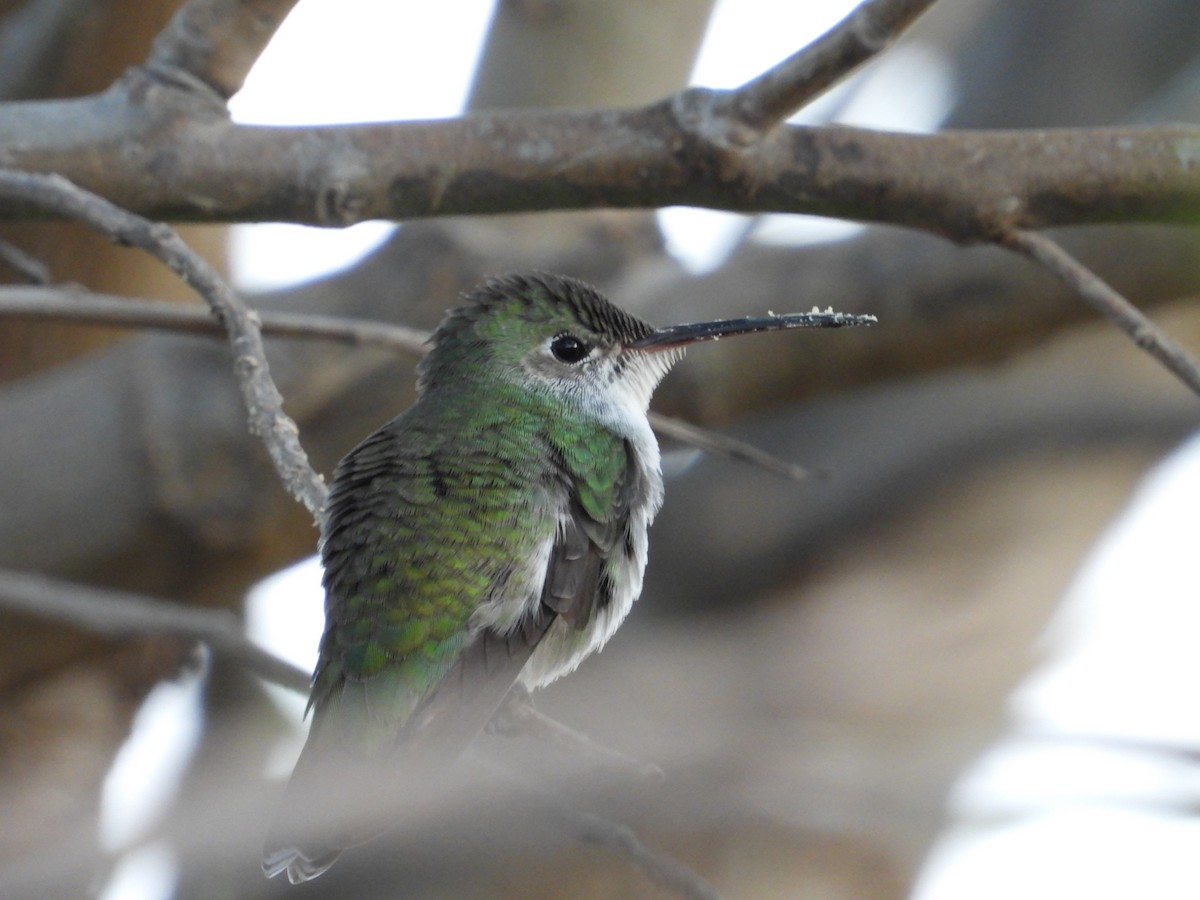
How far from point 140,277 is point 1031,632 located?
415 cm

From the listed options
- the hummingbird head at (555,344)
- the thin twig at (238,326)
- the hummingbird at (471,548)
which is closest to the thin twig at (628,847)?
the hummingbird at (471,548)

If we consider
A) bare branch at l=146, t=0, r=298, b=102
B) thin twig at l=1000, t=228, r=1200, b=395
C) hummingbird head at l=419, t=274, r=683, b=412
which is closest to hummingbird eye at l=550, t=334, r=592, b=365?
hummingbird head at l=419, t=274, r=683, b=412

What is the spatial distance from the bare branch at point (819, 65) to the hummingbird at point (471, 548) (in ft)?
2.67

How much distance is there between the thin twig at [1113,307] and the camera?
248cm

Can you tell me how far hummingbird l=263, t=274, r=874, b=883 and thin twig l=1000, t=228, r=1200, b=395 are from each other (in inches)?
29.8

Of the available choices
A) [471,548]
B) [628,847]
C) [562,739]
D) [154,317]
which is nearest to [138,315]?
[154,317]

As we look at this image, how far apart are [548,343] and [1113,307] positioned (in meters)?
1.62

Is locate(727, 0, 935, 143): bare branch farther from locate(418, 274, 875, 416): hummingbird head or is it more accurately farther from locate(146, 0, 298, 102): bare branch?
locate(146, 0, 298, 102): bare branch

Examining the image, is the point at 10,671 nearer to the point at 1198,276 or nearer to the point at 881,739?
the point at 881,739

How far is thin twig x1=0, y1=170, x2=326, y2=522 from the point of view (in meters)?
2.52

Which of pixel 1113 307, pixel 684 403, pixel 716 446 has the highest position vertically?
pixel 684 403

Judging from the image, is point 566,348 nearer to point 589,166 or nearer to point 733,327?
point 733,327

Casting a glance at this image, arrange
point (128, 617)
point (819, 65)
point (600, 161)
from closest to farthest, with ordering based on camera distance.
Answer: point (819, 65)
point (600, 161)
point (128, 617)

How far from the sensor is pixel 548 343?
377 cm
